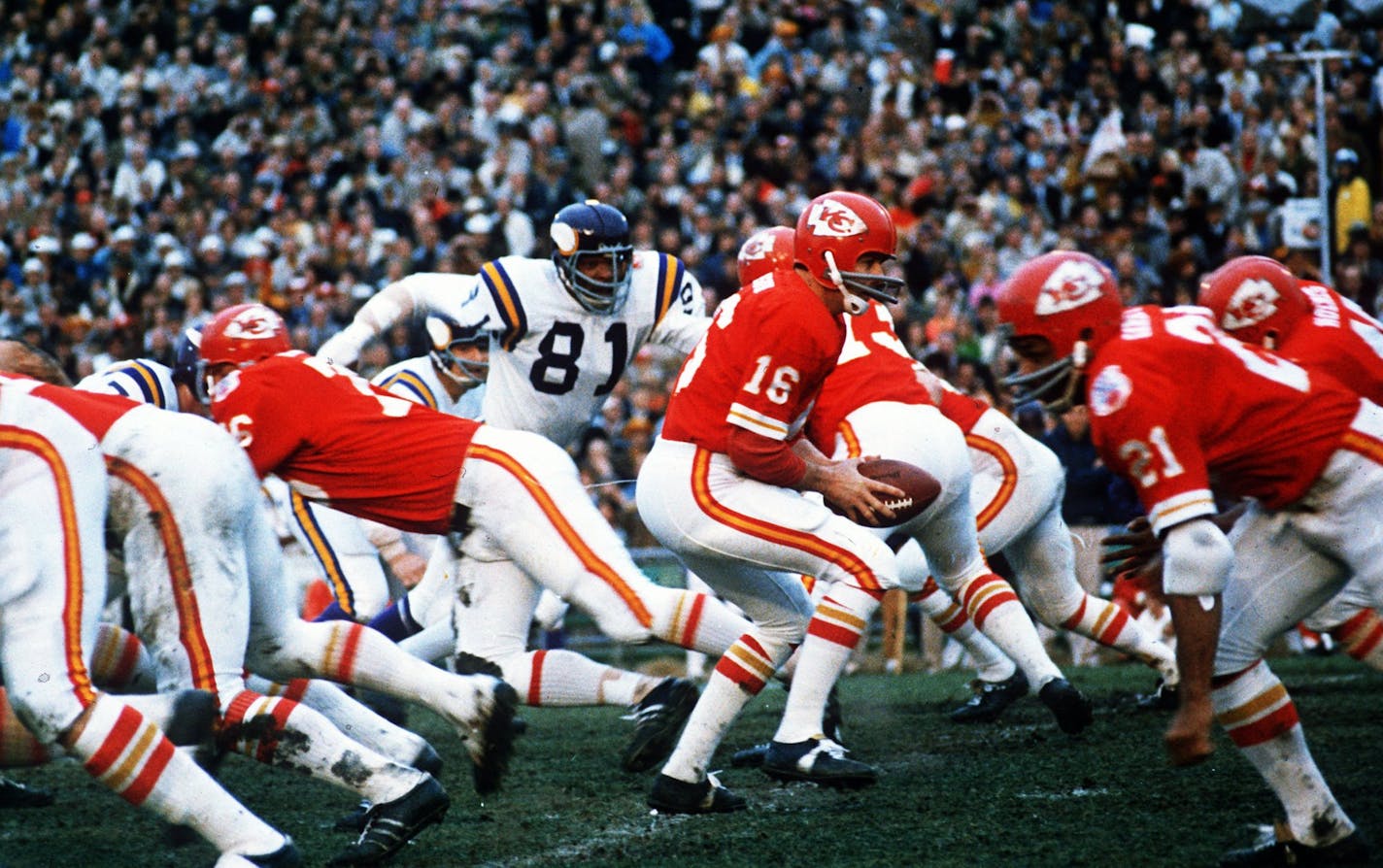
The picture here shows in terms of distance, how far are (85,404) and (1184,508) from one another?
104 inches

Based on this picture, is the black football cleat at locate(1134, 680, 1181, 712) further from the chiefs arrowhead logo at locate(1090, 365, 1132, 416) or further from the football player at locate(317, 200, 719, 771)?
the chiefs arrowhead logo at locate(1090, 365, 1132, 416)

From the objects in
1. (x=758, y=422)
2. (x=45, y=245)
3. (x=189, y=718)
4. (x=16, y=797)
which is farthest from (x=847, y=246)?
(x=45, y=245)

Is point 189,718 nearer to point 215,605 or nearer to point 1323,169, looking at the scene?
point 215,605

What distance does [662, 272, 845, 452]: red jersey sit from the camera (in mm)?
4617

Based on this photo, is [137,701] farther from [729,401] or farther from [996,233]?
[996,233]

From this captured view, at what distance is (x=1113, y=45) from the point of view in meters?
13.2

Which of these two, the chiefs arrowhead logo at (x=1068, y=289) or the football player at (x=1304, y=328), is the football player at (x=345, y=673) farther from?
the football player at (x=1304, y=328)

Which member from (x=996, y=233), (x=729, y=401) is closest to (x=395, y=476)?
(x=729, y=401)

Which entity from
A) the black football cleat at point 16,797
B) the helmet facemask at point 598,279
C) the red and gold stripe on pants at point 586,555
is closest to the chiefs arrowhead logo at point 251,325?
the red and gold stripe on pants at point 586,555

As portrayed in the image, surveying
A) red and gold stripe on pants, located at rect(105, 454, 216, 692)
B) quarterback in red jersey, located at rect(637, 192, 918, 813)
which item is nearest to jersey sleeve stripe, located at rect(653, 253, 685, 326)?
quarterback in red jersey, located at rect(637, 192, 918, 813)

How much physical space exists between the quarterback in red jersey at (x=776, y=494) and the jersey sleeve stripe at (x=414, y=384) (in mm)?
2275

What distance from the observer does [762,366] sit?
4.62 meters

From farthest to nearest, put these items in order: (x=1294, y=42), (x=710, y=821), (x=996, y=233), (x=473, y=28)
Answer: (x=473, y=28) < (x=1294, y=42) < (x=996, y=233) < (x=710, y=821)

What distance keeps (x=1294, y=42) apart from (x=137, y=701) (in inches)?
459
